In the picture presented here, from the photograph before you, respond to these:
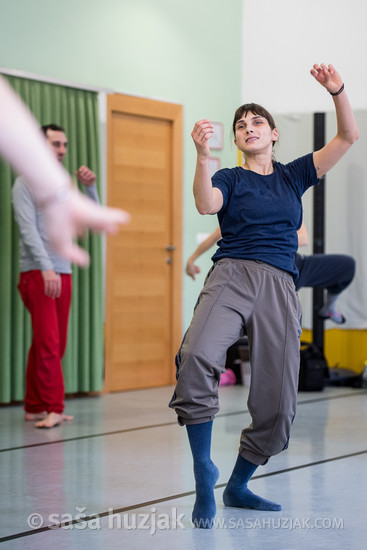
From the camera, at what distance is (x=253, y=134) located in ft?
9.04

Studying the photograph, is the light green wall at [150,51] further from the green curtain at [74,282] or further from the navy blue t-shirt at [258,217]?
the navy blue t-shirt at [258,217]

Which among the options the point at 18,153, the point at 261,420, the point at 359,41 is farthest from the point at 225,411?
the point at 18,153

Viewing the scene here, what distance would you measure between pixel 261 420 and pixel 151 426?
214cm

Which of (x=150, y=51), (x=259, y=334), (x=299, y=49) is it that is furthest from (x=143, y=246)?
(x=259, y=334)

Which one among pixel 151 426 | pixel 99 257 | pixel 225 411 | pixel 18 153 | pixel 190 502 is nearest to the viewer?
pixel 18 153

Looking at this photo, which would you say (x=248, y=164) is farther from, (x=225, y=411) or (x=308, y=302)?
(x=308, y=302)

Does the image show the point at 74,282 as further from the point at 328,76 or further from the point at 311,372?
the point at 328,76

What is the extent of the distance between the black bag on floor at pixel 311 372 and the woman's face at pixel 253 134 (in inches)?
147

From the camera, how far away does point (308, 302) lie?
278 inches

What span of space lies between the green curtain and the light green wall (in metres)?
0.19

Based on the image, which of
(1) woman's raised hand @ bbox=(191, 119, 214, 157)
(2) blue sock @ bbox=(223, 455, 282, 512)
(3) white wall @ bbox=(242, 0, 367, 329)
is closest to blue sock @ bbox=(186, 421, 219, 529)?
(2) blue sock @ bbox=(223, 455, 282, 512)

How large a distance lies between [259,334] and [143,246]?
401cm

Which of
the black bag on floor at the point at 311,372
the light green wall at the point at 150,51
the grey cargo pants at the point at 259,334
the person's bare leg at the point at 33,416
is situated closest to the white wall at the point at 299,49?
the light green wall at the point at 150,51

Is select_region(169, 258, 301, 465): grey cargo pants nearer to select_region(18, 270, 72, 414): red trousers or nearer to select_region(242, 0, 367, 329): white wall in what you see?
select_region(18, 270, 72, 414): red trousers
